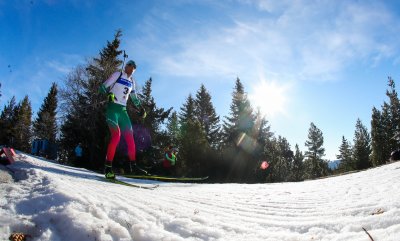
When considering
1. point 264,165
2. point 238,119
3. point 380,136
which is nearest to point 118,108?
point 264,165

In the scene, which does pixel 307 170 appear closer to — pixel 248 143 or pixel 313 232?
pixel 248 143

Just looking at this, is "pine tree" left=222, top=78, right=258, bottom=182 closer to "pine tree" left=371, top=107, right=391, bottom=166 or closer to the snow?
the snow

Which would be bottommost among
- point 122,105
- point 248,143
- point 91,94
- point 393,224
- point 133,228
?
point 133,228

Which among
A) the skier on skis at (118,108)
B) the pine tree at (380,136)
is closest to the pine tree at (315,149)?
the pine tree at (380,136)

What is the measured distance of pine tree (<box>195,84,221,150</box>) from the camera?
43.6 metres

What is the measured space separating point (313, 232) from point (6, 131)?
5055 centimetres

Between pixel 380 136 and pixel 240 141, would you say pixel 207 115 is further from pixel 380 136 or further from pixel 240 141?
pixel 380 136

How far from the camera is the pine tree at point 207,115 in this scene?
4364 cm

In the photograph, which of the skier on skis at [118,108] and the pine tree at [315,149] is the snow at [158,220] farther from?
the pine tree at [315,149]

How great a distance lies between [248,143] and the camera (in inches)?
1254

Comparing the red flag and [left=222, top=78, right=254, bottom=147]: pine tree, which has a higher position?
[left=222, top=78, right=254, bottom=147]: pine tree

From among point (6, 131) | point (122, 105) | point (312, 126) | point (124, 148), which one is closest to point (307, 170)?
point (312, 126)

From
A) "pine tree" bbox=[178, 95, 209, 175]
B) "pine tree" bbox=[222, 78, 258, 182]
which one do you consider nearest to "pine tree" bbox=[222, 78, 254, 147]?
"pine tree" bbox=[222, 78, 258, 182]

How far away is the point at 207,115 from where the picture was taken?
150 ft
